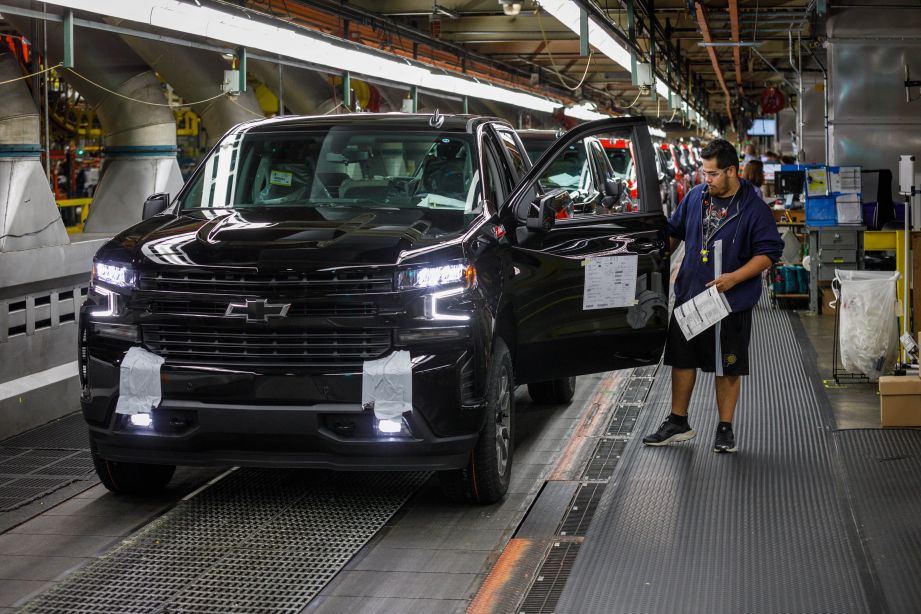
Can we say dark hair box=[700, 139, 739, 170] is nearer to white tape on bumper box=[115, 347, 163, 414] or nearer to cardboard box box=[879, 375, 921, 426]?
cardboard box box=[879, 375, 921, 426]

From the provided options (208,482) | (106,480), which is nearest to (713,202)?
(208,482)

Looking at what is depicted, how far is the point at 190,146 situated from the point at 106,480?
18091mm

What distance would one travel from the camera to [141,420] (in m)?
5.37

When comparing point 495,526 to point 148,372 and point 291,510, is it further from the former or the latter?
point 148,372

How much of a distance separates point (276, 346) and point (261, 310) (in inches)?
6.9

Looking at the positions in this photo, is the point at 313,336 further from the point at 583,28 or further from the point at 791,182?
the point at 791,182

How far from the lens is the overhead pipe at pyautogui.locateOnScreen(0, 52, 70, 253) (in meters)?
8.08

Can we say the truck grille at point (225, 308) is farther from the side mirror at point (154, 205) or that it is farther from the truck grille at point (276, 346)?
the side mirror at point (154, 205)

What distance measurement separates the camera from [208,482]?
635 cm

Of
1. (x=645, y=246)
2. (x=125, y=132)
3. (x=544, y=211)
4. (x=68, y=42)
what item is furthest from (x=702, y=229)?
(x=125, y=132)

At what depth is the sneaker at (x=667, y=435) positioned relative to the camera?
23.0 ft

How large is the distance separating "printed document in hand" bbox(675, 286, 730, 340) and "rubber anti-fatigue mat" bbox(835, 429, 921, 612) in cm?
107

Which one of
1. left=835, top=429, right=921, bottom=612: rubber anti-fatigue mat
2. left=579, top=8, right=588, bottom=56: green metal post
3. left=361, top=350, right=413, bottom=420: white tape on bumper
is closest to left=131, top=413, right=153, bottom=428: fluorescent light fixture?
left=361, top=350, right=413, bottom=420: white tape on bumper

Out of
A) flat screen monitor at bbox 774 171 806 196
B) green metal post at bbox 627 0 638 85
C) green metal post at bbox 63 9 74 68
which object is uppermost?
green metal post at bbox 627 0 638 85
